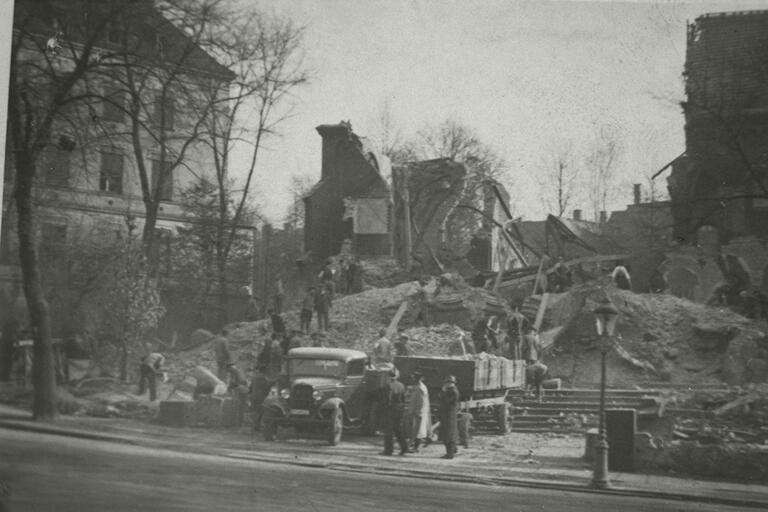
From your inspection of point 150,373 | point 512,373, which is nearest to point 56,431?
point 150,373

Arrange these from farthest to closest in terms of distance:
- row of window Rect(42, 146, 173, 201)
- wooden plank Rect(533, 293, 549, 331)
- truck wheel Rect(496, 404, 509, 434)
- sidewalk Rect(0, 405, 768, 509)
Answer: wooden plank Rect(533, 293, 549, 331) → truck wheel Rect(496, 404, 509, 434) → row of window Rect(42, 146, 173, 201) → sidewalk Rect(0, 405, 768, 509)

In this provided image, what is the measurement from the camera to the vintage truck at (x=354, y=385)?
635 centimetres

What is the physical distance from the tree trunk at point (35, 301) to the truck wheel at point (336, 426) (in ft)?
7.08

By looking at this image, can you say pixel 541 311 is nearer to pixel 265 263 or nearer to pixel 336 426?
pixel 336 426

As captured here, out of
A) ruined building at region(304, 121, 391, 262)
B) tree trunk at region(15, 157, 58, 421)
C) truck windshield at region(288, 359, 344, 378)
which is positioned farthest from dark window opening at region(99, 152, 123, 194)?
truck windshield at region(288, 359, 344, 378)

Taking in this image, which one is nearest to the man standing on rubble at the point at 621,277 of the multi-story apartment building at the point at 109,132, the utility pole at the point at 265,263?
the utility pole at the point at 265,263

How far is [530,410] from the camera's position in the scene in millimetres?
6473

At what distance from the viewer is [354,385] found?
6633mm

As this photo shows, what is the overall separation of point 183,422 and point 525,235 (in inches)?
131

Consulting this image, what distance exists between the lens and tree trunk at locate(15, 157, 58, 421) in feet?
19.5

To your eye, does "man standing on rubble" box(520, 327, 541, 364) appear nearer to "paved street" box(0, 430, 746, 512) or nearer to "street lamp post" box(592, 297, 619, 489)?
"street lamp post" box(592, 297, 619, 489)

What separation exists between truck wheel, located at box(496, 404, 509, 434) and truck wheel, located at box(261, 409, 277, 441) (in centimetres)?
178

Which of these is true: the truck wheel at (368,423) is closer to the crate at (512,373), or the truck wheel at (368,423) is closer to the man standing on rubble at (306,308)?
the man standing on rubble at (306,308)

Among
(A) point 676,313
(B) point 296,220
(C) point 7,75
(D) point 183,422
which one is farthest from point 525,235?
(C) point 7,75
